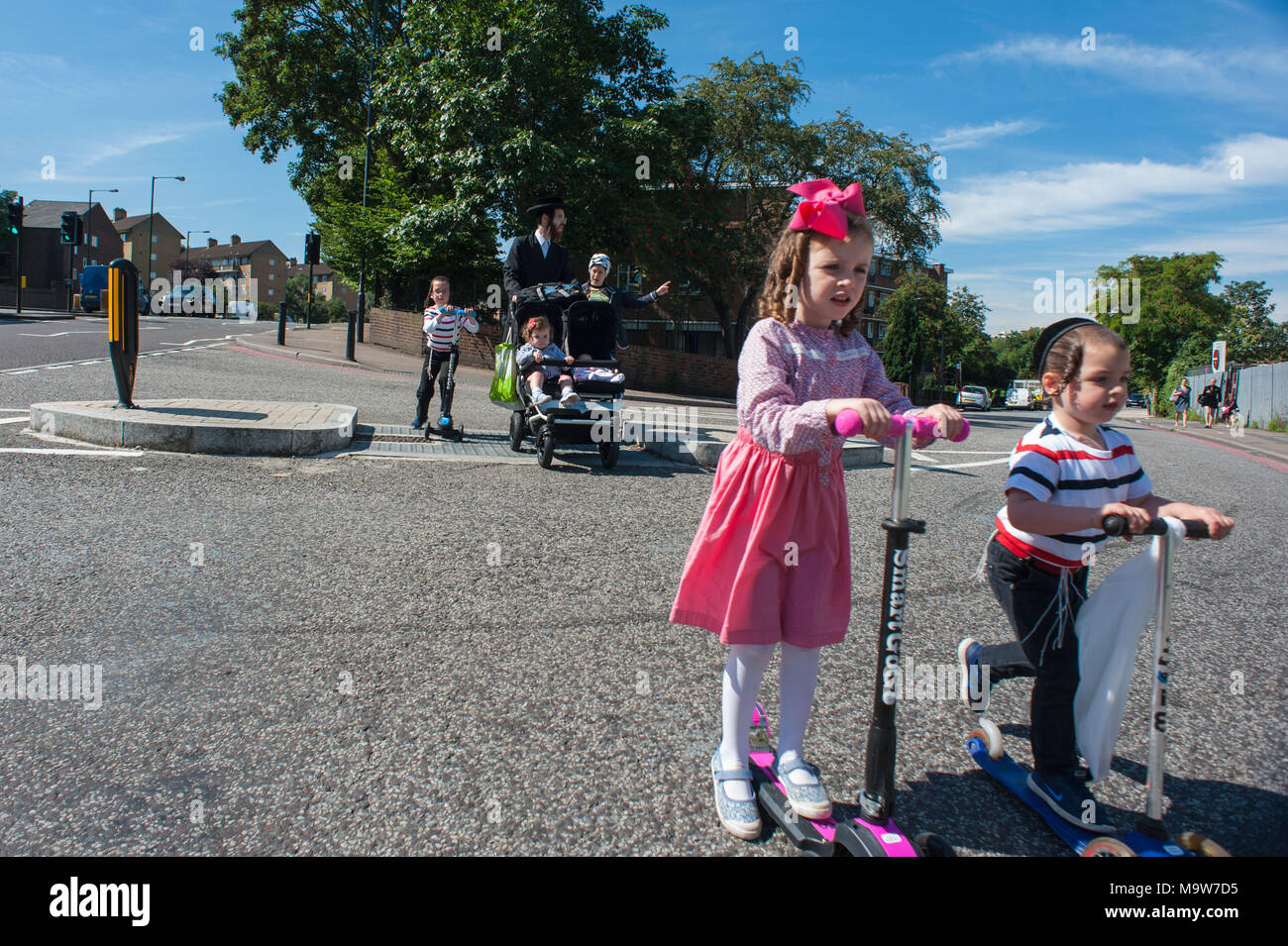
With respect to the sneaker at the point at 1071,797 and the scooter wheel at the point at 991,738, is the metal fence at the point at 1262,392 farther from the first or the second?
the sneaker at the point at 1071,797

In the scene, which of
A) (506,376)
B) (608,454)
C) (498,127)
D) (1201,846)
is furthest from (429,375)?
(498,127)

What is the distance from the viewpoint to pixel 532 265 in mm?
8430

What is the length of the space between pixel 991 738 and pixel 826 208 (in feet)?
5.71

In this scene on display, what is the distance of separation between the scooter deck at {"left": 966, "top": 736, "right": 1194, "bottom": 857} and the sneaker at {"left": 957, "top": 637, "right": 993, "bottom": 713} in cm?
13

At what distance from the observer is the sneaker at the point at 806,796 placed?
214 cm

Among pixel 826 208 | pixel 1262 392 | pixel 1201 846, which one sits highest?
pixel 1262 392

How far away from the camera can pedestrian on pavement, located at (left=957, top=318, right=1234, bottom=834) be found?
2211 millimetres

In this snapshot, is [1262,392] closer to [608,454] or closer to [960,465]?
[960,465]

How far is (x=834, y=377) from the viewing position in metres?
2.24

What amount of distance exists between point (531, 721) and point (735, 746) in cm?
78

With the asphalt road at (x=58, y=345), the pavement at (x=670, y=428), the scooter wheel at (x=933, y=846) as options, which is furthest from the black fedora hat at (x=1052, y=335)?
the asphalt road at (x=58, y=345)

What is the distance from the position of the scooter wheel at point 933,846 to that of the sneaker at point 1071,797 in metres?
0.46
